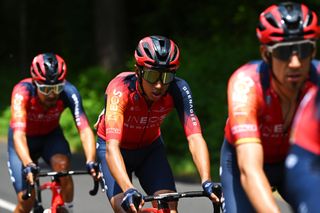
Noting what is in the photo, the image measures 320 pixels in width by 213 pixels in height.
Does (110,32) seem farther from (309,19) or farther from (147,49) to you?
(309,19)

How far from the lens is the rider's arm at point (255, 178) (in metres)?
3.75

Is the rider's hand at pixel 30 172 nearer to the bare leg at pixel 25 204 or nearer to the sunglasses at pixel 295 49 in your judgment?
the bare leg at pixel 25 204

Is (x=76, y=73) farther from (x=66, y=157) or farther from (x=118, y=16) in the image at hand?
(x=66, y=157)

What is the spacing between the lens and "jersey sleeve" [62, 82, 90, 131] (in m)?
7.49

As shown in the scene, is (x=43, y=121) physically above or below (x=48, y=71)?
below

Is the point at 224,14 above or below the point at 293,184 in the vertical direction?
below

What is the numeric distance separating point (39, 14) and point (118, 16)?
12.6 m

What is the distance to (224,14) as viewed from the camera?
65.4 ft

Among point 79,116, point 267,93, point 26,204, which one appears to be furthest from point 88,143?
point 267,93

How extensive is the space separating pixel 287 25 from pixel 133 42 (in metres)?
21.1

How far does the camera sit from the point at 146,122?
238 inches

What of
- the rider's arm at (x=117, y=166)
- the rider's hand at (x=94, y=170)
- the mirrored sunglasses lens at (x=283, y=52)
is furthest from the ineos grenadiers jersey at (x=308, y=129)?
the rider's hand at (x=94, y=170)

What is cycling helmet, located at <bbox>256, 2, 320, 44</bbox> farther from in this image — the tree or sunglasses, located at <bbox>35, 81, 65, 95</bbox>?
the tree

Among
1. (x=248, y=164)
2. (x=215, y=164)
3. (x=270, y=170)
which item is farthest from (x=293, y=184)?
(x=215, y=164)
